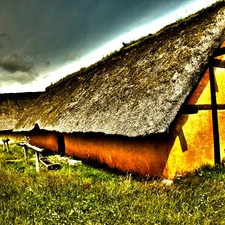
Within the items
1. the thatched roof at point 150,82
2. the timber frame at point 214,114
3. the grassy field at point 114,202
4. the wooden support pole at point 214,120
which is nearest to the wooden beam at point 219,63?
the timber frame at point 214,114

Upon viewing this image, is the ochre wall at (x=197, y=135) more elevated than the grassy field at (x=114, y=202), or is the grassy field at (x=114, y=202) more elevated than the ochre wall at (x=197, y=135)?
the ochre wall at (x=197, y=135)

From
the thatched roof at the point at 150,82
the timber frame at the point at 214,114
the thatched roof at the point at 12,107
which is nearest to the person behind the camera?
the thatched roof at the point at 150,82

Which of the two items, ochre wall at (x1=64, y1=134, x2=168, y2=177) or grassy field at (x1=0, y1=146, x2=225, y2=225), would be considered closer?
grassy field at (x1=0, y1=146, x2=225, y2=225)

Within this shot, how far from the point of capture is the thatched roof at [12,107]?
25022mm

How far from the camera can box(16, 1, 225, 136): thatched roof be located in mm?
6176

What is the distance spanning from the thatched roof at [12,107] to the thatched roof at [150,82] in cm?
1548

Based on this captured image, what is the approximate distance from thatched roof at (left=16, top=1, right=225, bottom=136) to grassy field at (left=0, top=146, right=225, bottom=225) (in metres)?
1.40

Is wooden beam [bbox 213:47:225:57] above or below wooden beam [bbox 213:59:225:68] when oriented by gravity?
above

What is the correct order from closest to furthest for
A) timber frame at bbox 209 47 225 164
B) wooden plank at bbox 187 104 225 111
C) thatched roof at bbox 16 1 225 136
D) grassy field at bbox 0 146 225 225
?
grassy field at bbox 0 146 225 225, thatched roof at bbox 16 1 225 136, wooden plank at bbox 187 104 225 111, timber frame at bbox 209 47 225 164

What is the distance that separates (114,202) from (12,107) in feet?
81.6

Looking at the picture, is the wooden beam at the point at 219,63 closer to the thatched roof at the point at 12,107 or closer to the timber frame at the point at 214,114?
the timber frame at the point at 214,114

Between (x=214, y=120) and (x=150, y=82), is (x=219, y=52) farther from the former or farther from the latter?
(x=150, y=82)

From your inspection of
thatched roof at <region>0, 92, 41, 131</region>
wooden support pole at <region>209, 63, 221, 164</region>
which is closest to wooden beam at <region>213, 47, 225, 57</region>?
wooden support pole at <region>209, 63, 221, 164</region>

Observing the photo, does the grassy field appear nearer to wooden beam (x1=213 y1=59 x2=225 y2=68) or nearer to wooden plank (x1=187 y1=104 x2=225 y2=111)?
wooden plank (x1=187 y1=104 x2=225 y2=111)
